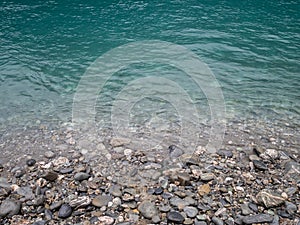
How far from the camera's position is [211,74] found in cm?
1275

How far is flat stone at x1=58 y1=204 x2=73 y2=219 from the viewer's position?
5678mm

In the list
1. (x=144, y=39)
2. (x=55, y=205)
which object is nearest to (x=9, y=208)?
(x=55, y=205)

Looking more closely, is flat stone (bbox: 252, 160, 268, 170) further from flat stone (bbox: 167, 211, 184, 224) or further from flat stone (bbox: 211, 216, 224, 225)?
flat stone (bbox: 167, 211, 184, 224)

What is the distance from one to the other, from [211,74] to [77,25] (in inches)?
414

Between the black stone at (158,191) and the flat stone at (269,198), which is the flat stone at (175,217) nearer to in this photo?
the black stone at (158,191)

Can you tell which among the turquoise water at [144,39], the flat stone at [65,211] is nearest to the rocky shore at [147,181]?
the flat stone at [65,211]

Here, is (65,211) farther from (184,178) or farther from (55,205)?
(184,178)

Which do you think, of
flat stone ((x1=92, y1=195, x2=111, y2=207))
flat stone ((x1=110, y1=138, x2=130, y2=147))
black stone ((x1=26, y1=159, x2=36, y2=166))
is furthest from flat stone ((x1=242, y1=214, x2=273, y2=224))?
black stone ((x1=26, y1=159, x2=36, y2=166))

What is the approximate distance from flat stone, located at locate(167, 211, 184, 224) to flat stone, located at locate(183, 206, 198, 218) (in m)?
0.17

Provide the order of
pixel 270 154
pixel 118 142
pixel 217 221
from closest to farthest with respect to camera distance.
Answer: pixel 217 221
pixel 270 154
pixel 118 142

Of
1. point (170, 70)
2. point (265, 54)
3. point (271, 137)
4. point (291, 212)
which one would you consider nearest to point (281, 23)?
point (265, 54)

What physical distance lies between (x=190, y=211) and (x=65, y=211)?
2479 mm

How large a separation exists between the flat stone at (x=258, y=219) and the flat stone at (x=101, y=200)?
274 cm

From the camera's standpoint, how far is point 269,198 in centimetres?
600
